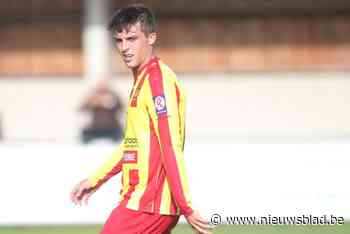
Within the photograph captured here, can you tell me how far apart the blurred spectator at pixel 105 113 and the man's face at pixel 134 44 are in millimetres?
11094

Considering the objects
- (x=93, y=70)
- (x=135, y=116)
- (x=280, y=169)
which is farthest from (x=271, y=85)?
(x=135, y=116)

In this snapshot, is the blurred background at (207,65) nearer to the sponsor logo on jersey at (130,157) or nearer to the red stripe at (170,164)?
the sponsor logo on jersey at (130,157)

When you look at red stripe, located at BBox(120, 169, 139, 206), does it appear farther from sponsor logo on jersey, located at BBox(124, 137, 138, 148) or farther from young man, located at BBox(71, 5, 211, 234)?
sponsor logo on jersey, located at BBox(124, 137, 138, 148)

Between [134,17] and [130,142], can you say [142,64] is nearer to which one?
[134,17]

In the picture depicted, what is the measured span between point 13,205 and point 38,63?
8310 millimetres

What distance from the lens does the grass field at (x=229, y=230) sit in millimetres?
9883

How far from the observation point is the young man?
4.64 m

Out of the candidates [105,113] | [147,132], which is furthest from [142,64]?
[105,113]

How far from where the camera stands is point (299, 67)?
→ 1831 centimetres

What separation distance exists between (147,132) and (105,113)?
11.3m

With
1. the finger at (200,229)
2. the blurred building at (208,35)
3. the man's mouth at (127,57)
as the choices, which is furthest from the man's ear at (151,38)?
the blurred building at (208,35)

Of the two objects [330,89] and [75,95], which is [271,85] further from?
[75,95]

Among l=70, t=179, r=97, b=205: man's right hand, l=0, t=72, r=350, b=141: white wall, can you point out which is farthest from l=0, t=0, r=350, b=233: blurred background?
l=70, t=179, r=97, b=205: man's right hand

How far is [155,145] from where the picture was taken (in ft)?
15.5
